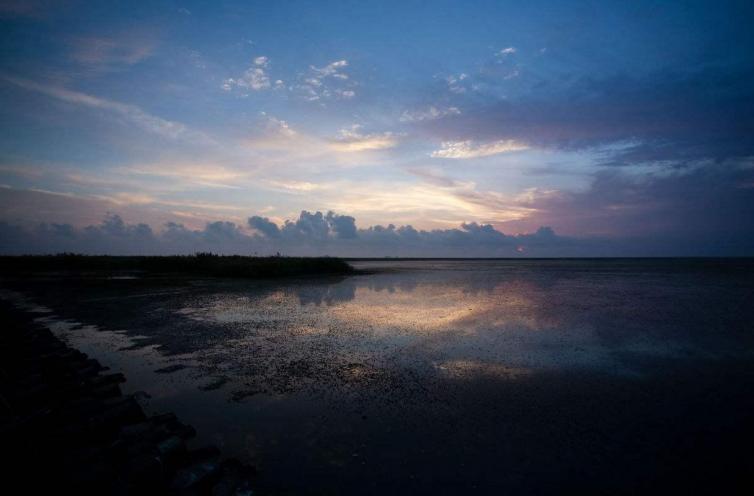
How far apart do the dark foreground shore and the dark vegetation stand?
132 ft

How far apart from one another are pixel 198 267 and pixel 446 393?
52.2 m

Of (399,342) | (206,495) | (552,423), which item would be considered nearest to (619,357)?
(552,423)

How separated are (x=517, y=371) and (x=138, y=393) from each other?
900 cm

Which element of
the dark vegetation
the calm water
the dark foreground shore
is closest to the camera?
the dark foreground shore

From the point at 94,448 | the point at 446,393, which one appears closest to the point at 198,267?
the point at 446,393

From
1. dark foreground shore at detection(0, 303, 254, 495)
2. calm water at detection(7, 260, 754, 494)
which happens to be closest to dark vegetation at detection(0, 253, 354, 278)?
calm water at detection(7, 260, 754, 494)

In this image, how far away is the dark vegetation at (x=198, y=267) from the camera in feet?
157

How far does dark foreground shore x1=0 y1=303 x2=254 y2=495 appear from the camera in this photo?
4.29m

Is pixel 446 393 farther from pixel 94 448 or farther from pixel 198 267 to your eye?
pixel 198 267

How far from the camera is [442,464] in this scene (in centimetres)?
548

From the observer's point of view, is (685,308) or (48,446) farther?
(685,308)

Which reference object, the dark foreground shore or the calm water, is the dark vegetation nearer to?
the calm water

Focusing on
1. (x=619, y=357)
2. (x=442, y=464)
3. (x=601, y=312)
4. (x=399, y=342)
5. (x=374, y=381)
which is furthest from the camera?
(x=601, y=312)

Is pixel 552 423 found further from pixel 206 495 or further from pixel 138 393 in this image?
pixel 138 393
